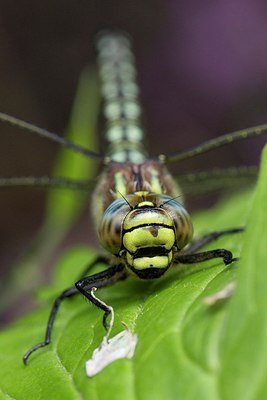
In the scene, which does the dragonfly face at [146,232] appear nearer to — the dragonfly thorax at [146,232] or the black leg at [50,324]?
the dragonfly thorax at [146,232]

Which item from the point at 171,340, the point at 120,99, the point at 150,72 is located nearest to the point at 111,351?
the point at 171,340

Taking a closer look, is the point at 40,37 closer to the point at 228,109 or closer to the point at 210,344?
the point at 228,109

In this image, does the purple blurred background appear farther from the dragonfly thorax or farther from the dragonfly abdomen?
the dragonfly thorax

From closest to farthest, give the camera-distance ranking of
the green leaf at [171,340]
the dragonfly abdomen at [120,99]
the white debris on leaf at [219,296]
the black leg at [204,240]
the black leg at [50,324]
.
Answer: the green leaf at [171,340] → the white debris on leaf at [219,296] → the black leg at [50,324] → the black leg at [204,240] → the dragonfly abdomen at [120,99]

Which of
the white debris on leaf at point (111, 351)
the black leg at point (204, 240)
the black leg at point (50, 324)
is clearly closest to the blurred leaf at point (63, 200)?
the black leg at point (204, 240)

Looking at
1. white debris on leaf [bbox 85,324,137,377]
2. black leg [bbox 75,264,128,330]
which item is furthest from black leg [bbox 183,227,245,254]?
white debris on leaf [bbox 85,324,137,377]

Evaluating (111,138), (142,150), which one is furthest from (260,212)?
(111,138)
